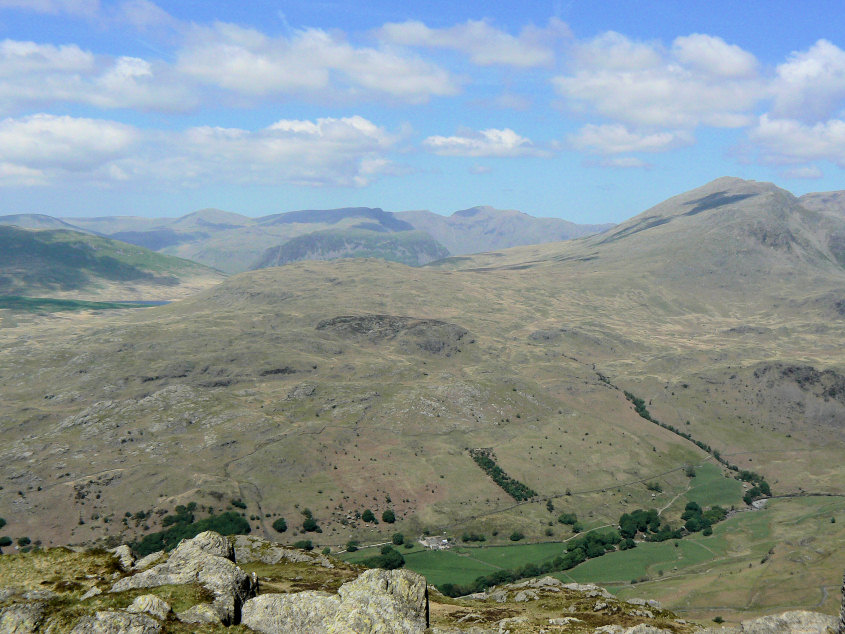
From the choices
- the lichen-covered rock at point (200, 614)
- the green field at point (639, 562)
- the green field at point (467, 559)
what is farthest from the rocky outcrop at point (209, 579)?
the green field at point (639, 562)

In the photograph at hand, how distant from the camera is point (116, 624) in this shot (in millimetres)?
33469

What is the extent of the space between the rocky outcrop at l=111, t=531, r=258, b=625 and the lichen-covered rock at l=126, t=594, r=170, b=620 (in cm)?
316

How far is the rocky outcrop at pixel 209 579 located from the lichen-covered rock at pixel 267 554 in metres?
31.5

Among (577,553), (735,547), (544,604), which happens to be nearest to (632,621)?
(544,604)

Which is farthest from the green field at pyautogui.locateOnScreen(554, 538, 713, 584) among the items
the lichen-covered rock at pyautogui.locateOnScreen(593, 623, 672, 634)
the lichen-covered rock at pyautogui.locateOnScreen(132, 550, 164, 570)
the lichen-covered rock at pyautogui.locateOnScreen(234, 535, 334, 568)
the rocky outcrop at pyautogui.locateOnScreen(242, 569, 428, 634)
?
the lichen-covered rock at pyautogui.locateOnScreen(132, 550, 164, 570)

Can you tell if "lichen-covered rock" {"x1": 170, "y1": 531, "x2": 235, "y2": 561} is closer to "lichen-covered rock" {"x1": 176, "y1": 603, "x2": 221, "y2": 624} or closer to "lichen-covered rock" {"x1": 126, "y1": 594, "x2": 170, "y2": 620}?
"lichen-covered rock" {"x1": 176, "y1": 603, "x2": 221, "y2": 624}

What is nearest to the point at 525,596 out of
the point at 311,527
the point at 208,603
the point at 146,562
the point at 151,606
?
the point at 146,562

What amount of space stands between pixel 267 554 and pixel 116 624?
45.1 meters

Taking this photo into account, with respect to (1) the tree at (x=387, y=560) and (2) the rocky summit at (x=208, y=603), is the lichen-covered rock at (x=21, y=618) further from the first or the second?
(1) the tree at (x=387, y=560)

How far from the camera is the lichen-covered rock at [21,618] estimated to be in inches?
1276

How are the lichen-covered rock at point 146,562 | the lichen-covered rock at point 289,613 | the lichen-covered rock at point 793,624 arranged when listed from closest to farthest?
the lichen-covered rock at point 289,613
the lichen-covered rock at point 793,624
the lichen-covered rock at point 146,562

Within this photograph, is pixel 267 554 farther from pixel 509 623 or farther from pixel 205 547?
pixel 509 623

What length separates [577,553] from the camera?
173125mm

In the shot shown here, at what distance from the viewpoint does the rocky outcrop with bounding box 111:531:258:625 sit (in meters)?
39.8
